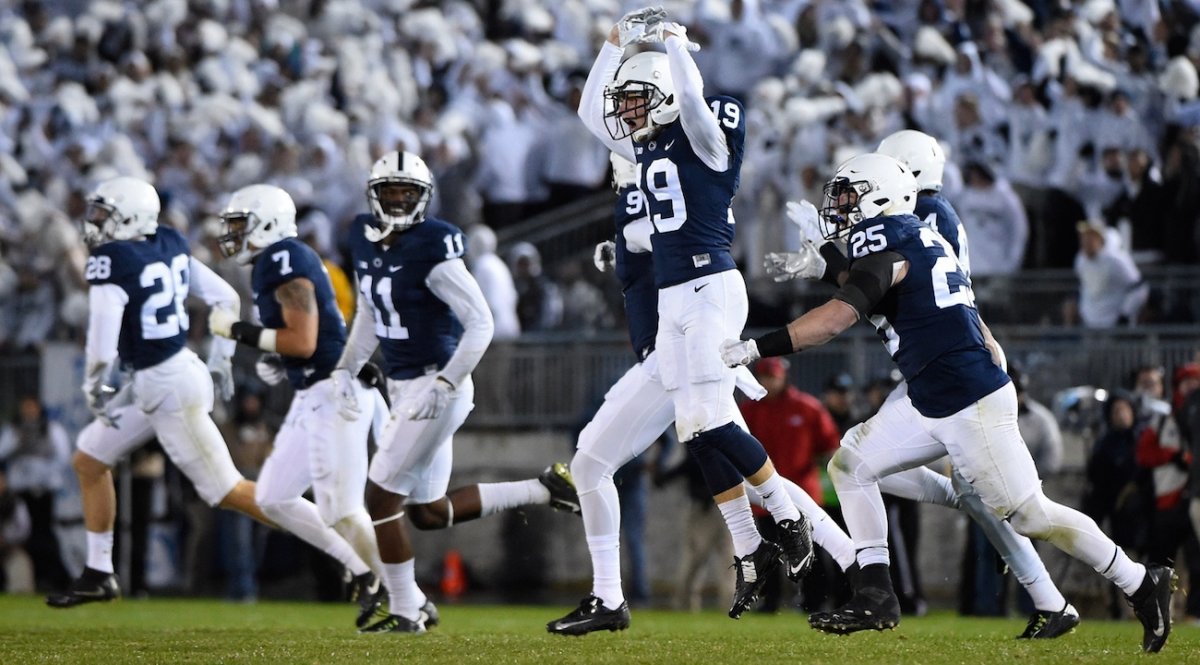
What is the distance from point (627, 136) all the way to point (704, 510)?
5.57 meters

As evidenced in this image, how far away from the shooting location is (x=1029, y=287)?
14.2 metres

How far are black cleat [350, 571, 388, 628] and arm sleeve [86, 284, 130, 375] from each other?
1.70 metres

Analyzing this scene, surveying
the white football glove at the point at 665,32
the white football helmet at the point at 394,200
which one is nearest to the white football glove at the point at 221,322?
the white football helmet at the point at 394,200

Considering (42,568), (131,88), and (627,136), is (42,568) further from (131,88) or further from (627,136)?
(627,136)

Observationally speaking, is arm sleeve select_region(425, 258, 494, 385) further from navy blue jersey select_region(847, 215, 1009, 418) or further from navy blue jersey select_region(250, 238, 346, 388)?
navy blue jersey select_region(847, 215, 1009, 418)

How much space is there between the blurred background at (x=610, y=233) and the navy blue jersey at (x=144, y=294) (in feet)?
13.0

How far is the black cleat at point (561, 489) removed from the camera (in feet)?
31.4

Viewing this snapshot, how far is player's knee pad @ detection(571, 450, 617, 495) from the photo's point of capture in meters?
8.56

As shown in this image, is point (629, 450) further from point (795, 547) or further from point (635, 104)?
point (635, 104)

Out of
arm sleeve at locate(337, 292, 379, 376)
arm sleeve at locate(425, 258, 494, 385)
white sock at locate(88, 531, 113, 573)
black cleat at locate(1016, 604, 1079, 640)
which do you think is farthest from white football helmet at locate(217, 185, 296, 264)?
black cleat at locate(1016, 604, 1079, 640)

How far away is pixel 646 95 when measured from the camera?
834 centimetres

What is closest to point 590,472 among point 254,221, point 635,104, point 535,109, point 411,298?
point 411,298

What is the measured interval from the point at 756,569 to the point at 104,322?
3.86 meters

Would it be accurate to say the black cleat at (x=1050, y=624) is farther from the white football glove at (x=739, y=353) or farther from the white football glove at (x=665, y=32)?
the white football glove at (x=665, y=32)
